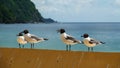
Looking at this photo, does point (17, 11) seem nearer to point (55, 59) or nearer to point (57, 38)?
point (57, 38)

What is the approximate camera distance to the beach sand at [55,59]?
6.52 m

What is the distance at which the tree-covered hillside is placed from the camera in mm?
67581

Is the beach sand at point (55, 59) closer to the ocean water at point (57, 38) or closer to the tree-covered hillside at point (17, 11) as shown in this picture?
the ocean water at point (57, 38)

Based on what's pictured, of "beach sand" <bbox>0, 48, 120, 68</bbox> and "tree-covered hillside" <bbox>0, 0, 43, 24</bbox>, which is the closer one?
"beach sand" <bbox>0, 48, 120, 68</bbox>

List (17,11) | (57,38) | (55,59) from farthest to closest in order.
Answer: (17,11) < (57,38) < (55,59)

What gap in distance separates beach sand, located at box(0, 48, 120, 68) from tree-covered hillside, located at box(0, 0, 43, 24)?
2321 inches

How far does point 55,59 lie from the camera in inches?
267

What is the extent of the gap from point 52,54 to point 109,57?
0.98m

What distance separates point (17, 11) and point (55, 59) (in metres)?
63.0

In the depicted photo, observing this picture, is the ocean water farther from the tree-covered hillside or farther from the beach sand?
the beach sand

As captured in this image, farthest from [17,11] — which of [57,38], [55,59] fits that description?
[55,59]

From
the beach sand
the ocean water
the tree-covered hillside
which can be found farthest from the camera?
the tree-covered hillside

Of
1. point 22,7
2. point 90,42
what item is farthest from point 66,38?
point 22,7

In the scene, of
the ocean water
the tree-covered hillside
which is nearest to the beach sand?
the ocean water
